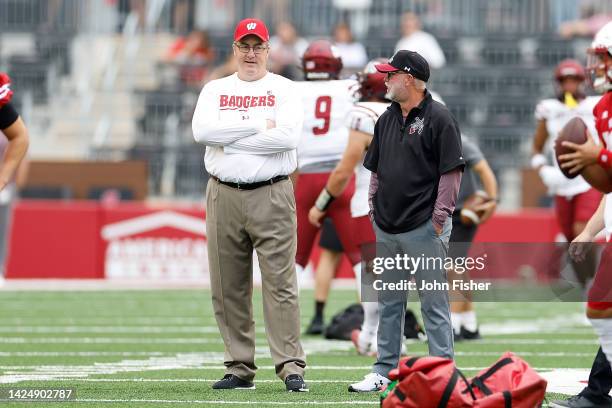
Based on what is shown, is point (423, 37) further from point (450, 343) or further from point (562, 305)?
point (450, 343)

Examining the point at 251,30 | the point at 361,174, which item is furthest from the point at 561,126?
the point at 251,30

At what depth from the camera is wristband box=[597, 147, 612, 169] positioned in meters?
6.28

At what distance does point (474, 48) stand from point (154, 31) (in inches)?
213

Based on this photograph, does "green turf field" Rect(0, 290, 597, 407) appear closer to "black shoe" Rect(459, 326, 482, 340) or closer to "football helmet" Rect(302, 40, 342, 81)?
"black shoe" Rect(459, 326, 482, 340)

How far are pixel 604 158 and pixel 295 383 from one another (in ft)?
7.50

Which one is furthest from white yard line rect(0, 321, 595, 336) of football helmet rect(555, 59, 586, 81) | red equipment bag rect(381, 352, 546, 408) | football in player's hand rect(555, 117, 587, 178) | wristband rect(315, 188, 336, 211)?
football in player's hand rect(555, 117, 587, 178)

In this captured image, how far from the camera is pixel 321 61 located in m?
10.4

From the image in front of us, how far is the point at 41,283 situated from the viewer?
16.8 metres

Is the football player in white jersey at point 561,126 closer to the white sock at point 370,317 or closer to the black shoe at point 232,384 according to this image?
the white sock at point 370,317

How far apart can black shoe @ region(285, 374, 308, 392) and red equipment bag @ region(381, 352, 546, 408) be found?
1286mm

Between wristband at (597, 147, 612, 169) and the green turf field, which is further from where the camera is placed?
the green turf field

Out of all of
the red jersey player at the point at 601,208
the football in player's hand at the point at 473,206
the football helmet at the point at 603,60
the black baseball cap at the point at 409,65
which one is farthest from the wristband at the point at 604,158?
the football in player's hand at the point at 473,206

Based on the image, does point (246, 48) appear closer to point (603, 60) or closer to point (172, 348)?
point (603, 60)

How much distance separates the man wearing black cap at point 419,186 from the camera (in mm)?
7352
